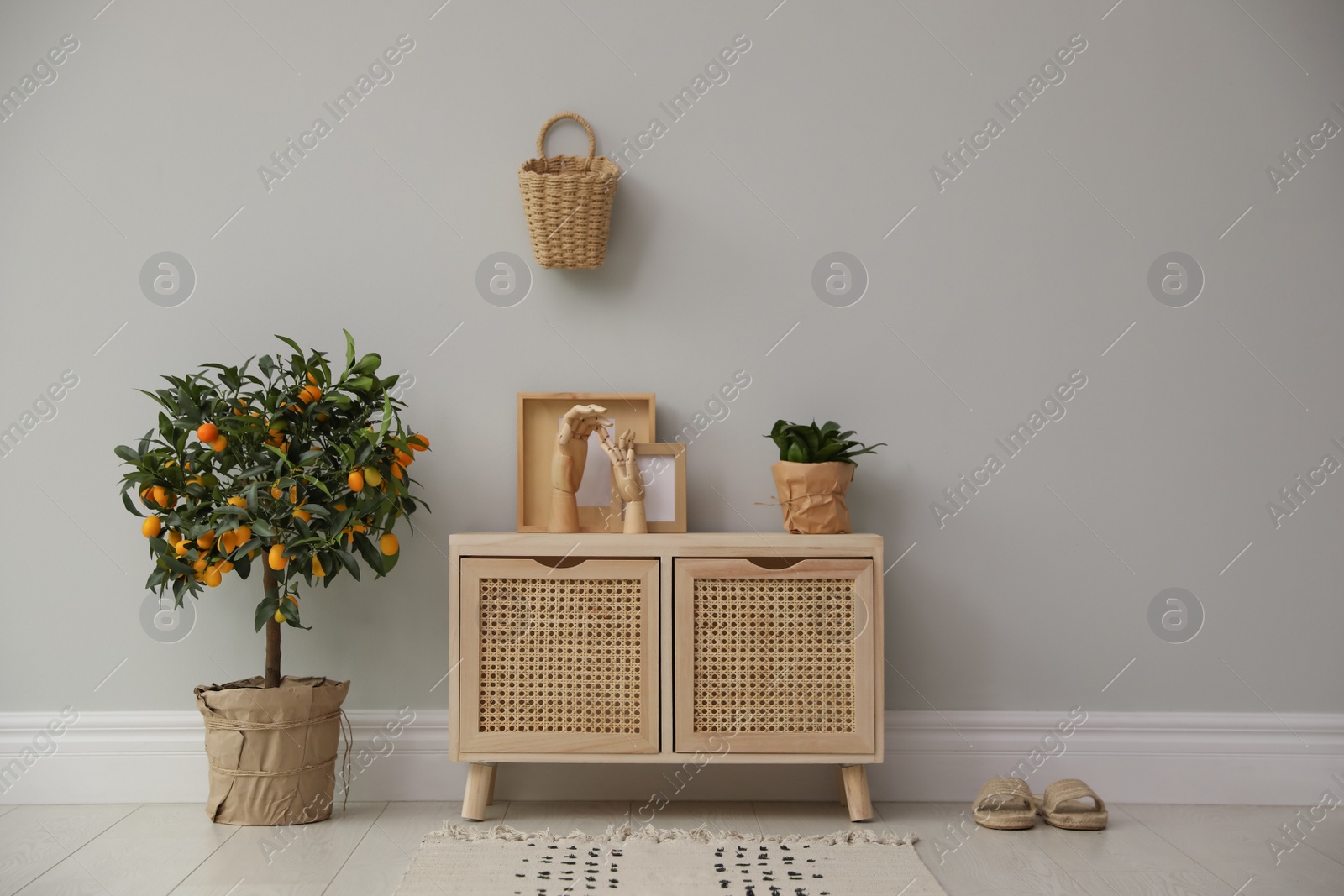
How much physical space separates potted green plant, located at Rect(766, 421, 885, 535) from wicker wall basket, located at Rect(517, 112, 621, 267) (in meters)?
0.61

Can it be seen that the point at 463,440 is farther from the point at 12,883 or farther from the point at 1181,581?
the point at 1181,581

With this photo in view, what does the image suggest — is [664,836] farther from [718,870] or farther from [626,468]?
[626,468]

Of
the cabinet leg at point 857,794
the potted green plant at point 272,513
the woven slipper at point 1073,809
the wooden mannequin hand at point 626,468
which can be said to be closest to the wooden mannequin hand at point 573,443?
the wooden mannequin hand at point 626,468

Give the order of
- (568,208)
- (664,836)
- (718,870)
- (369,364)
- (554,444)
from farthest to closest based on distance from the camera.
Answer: (554,444) < (568,208) < (369,364) < (664,836) < (718,870)

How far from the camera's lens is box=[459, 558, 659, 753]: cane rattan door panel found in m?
2.09

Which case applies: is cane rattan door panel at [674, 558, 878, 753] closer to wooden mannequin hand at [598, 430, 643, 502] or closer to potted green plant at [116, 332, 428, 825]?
wooden mannequin hand at [598, 430, 643, 502]

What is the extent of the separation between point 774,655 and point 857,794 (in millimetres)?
362

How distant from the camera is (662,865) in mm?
1872

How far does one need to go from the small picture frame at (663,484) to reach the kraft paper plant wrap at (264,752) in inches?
31.4

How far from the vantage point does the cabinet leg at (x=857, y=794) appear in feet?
7.00

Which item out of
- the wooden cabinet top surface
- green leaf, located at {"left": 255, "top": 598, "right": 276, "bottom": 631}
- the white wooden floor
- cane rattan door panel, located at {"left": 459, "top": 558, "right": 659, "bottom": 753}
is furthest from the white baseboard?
the wooden cabinet top surface

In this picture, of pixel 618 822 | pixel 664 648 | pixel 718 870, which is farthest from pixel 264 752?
pixel 718 870

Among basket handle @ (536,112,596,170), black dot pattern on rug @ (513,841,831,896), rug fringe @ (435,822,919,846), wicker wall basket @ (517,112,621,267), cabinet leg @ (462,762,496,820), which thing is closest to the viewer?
black dot pattern on rug @ (513,841,831,896)

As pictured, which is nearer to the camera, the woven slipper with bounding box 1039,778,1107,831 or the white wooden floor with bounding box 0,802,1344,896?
the white wooden floor with bounding box 0,802,1344,896
